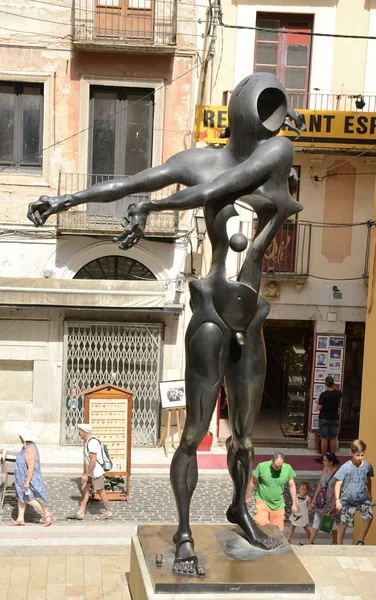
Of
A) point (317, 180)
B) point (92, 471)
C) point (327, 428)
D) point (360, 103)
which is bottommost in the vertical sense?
point (327, 428)

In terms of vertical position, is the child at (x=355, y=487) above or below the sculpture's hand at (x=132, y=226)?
below

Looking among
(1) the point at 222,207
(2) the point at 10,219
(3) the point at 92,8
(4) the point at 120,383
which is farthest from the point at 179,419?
(1) the point at 222,207

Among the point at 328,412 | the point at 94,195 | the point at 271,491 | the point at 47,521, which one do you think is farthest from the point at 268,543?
the point at 328,412

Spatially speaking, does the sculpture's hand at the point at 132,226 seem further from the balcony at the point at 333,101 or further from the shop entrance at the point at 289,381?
the shop entrance at the point at 289,381

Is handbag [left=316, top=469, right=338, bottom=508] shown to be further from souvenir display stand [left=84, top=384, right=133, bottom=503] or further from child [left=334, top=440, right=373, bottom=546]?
souvenir display stand [left=84, top=384, right=133, bottom=503]

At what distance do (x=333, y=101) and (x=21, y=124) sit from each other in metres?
5.83

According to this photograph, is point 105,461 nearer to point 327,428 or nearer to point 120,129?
point 327,428

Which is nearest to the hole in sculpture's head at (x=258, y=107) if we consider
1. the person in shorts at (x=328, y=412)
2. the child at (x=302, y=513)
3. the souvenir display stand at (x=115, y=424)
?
the child at (x=302, y=513)

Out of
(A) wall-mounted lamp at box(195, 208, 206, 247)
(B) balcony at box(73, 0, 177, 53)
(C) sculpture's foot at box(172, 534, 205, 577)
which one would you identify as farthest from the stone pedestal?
(B) balcony at box(73, 0, 177, 53)

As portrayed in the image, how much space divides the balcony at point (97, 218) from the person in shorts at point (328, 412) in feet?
13.0

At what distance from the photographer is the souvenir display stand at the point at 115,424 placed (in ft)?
39.3

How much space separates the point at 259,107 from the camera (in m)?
5.82

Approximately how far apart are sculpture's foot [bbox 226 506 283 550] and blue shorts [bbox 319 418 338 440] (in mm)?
9196

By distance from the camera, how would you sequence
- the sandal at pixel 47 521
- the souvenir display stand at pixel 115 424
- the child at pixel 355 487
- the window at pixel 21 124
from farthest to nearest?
the window at pixel 21 124
the souvenir display stand at pixel 115 424
the sandal at pixel 47 521
the child at pixel 355 487
